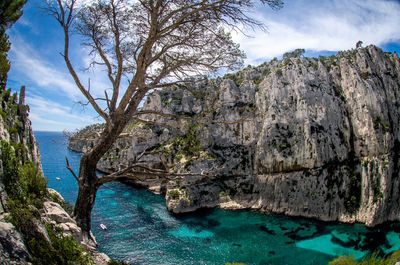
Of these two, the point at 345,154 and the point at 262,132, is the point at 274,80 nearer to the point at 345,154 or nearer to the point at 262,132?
the point at 262,132

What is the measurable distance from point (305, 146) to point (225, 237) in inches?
578

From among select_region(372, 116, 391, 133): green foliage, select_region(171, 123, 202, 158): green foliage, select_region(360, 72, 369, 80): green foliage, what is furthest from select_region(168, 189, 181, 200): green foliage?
select_region(360, 72, 369, 80): green foliage

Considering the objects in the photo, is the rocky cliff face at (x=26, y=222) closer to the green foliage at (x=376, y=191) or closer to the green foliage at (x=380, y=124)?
the green foliage at (x=376, y=191)

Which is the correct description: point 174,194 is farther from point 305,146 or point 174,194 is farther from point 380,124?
point 380,124

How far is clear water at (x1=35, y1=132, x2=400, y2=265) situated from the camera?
1544 cm

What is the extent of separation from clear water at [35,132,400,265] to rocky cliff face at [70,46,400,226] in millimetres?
1923

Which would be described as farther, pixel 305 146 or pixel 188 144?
pixel 188 144

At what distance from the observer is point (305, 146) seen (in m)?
24.4

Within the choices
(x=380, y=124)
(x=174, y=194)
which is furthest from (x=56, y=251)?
(x=380, y=124)

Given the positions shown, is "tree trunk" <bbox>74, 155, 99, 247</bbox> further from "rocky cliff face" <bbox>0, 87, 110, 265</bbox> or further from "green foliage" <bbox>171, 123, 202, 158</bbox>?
"green foliage" <bbox>171, 123, 202, 158</bbox>

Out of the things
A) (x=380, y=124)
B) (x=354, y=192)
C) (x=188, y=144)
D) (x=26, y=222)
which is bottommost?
(x=354, y=192)

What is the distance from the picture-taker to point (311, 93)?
26.0m

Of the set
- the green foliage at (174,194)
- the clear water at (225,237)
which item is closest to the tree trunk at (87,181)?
the clear water at (225,237)

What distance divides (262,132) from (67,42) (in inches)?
1049
